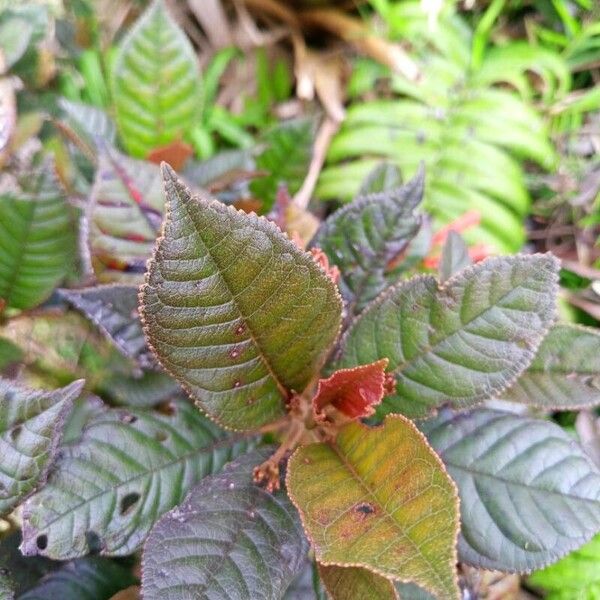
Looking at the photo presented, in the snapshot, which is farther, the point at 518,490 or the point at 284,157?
the point at 284,157

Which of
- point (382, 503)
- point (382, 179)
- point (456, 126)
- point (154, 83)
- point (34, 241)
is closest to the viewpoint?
point (382, 503)

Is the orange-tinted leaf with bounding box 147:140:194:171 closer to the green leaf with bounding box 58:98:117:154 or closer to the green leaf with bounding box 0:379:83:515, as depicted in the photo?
the green leaf with bounding box 58:98:117:154

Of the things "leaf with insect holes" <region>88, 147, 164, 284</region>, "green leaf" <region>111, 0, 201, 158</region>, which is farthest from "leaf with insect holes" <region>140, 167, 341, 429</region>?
"green leaf" <region>111, 0, 201, 158</region>

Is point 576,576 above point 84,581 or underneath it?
underneath

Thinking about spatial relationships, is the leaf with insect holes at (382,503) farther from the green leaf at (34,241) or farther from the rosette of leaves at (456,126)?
the rosette of leaves at (456,126)

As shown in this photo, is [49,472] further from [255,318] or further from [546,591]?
[546,591]

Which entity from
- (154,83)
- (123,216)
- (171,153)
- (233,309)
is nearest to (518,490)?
(233,309)

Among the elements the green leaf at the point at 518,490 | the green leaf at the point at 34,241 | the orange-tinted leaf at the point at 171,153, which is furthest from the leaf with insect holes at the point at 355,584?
the orange-tinted leaf at the point at 171,153

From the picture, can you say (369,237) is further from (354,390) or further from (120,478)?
(120,478)
